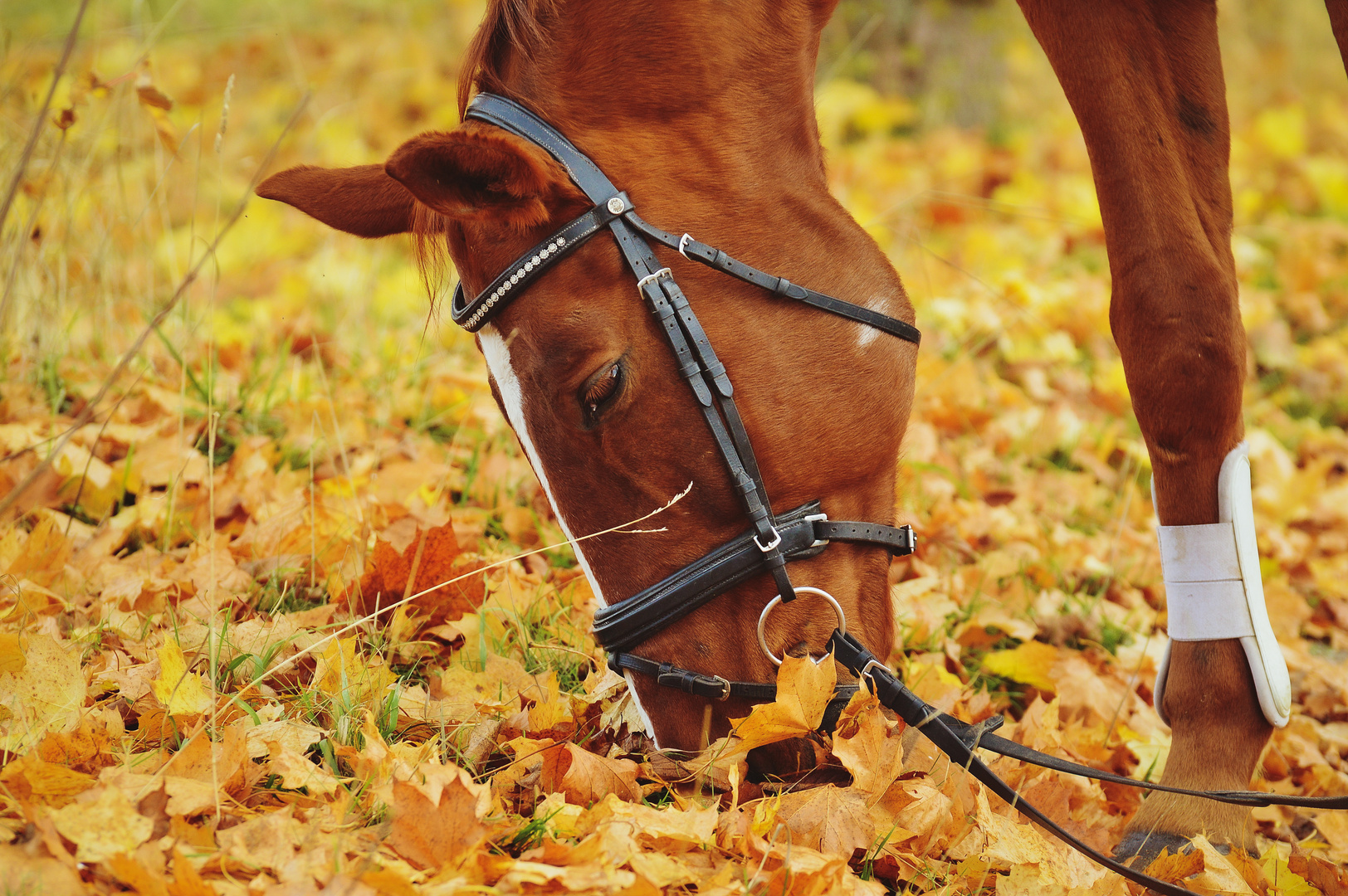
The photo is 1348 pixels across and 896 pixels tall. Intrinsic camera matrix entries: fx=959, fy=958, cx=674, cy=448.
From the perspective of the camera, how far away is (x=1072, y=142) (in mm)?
8711

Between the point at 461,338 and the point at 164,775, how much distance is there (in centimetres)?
A: 338

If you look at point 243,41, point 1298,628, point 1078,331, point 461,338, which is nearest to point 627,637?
point 1298,628

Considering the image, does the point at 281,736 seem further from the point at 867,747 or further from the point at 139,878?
the point at 867,747

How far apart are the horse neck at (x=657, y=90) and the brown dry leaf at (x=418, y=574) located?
3.31 ft

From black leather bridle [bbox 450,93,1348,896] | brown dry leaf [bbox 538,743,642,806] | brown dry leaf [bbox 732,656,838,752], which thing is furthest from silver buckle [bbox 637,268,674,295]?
brown dry leaf [bbox 538,743,642,806]

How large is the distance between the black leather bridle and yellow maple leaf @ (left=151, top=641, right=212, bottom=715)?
0.75 m

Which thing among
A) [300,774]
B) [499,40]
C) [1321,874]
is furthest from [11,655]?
[1321,874]

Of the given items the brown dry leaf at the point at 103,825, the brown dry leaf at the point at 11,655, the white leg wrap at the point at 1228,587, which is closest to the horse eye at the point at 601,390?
the brown dry leaf at the point at 103,825

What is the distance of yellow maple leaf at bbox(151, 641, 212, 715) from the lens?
175 cm

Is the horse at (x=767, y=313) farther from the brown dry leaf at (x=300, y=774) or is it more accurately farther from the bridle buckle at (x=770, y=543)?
the brown dry leaf at (x=300, y=774)

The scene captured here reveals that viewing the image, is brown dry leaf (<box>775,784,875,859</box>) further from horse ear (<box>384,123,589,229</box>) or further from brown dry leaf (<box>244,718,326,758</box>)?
horse ear (<box>384,123,589,229</box>)

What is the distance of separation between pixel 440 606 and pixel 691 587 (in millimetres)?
844

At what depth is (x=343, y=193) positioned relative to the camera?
2092mm

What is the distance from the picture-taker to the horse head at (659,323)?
1871 mm
